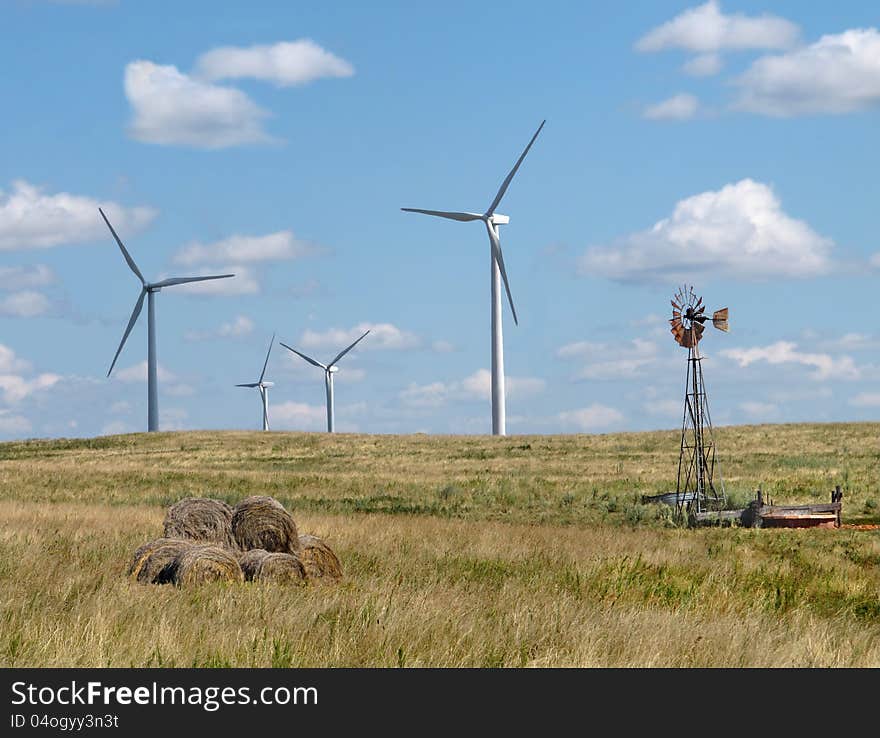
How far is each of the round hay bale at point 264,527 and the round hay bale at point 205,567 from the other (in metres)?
3.49

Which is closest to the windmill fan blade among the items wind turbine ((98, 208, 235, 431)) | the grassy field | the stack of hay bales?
the grassy field

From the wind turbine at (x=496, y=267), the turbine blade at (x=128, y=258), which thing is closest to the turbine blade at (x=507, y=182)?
the wind turbine at (x=496, y=267)

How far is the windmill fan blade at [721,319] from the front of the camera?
121 feet

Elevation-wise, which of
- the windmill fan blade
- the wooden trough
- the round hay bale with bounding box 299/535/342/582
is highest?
the windmill fan blade

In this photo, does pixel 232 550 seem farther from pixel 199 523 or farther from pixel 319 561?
pixel 199 523

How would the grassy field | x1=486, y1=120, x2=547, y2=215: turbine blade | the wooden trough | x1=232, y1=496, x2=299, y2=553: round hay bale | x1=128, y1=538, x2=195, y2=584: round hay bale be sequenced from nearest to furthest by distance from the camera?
the grassy field
x1=128, y1=538, x2=195, y2=584: round hay bale
x1=232, y1=496, x2=299, y2=553: round hay bale
the wooden trough
x1=486, y1=120, x2=547, y2=215: turbine blade

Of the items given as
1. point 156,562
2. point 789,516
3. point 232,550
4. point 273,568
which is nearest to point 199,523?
point 232,550

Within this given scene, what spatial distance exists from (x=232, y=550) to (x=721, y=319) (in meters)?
23.0

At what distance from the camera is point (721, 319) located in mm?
36969

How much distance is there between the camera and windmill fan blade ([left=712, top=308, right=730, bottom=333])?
36875mm

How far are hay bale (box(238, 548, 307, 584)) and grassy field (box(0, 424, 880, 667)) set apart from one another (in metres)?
0.66

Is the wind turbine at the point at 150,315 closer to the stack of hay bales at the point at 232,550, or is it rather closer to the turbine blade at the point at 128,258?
the turbine blade at the point at 128,258

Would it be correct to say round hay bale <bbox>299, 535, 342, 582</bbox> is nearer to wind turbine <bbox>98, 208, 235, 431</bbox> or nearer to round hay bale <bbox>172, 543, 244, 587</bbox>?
round hay bale <bbox>172, 543, 244, 587</bbox>

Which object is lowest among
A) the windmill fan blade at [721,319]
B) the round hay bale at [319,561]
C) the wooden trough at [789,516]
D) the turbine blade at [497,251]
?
the wooden trough at [789,516]
